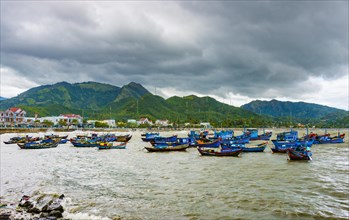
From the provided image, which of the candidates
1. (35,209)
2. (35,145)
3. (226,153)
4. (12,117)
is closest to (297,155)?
(226,153)

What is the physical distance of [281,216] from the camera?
15.9 m

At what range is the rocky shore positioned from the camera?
15333 mm

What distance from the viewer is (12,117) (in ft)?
504

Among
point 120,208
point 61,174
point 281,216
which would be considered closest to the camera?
point 281,216

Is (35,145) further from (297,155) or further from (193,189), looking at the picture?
(297,155)

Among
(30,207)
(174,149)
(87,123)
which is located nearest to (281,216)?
(30,207)

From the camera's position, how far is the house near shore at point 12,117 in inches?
5817

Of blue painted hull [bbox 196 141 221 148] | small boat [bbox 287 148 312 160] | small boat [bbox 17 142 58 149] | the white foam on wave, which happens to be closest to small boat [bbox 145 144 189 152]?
blue painted hull [bbox 196 141 221 148]

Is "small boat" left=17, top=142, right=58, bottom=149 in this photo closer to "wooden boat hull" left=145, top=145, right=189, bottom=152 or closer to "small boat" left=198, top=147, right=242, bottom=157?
"wooden boat hull" left=145, top=145, right=189, bottom=152

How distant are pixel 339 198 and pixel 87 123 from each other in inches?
7020

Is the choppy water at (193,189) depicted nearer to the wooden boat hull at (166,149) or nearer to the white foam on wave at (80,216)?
the white foam on wave at (80,216)

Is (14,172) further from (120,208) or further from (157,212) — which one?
(157,212)

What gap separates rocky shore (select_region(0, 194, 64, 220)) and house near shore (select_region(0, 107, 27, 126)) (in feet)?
497

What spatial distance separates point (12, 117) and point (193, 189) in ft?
541
